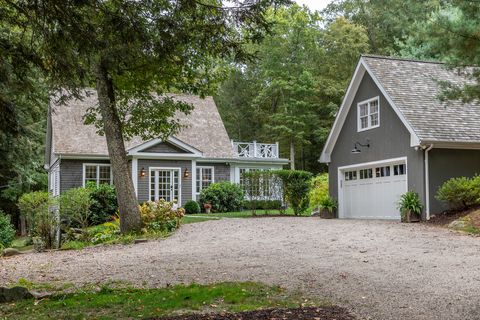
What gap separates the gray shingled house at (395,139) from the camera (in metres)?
16.2

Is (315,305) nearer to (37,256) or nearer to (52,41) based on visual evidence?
(52,41)

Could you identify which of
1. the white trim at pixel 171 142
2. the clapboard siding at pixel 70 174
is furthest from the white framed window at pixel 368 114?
the clapboard siding at pixel 70 174

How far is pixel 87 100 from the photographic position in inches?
1059

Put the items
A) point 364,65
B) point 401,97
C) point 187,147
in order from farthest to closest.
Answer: point 187,147
point 364,65
point 401,97

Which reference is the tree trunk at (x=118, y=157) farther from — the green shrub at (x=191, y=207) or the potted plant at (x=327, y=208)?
the green shrub at (x=191, y=207)

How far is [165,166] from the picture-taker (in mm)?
24656

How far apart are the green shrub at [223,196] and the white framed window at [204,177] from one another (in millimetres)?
1099

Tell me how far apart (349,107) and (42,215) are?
11.1 metres

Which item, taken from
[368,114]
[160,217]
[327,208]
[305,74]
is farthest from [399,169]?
[305,74]

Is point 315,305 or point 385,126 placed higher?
point 385,126

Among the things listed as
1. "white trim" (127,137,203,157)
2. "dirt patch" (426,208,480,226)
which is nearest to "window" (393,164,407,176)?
"dirt patch" (426,208,480,226)

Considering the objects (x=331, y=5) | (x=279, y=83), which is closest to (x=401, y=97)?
(x=279, y=83)

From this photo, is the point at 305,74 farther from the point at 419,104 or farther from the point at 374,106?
the point at 419,104

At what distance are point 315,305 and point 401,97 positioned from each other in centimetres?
1227
